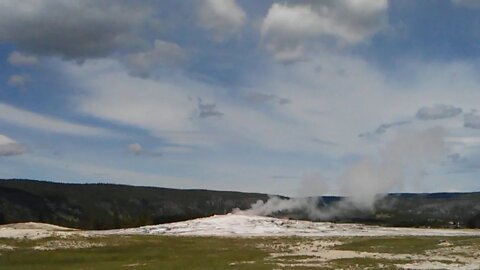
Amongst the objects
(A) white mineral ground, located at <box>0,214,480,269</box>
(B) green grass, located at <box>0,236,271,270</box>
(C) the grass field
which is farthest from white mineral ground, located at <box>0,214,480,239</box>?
(B) green grass, located at <box>0,236,271,270</box>

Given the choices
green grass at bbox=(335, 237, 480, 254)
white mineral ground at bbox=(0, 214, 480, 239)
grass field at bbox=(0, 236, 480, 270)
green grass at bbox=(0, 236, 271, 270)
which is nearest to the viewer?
grass field at bbox=(0, 236, 480, 270)

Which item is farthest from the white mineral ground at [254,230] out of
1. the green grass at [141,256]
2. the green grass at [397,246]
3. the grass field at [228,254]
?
the green grass at [397,246]

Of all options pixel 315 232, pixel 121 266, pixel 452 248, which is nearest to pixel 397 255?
pixel 452 248

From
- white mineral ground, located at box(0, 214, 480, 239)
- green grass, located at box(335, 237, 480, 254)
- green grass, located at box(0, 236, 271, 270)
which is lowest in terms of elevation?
green grass, located at box(0, 236, 271, 270)

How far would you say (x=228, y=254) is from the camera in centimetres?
5922

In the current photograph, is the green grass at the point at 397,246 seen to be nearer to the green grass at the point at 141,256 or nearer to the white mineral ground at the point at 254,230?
the green grass at the point at 141,256

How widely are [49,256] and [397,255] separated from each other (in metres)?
30.0

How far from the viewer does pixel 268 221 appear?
107 meters

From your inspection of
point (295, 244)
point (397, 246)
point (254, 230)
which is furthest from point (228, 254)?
point (254, 230)

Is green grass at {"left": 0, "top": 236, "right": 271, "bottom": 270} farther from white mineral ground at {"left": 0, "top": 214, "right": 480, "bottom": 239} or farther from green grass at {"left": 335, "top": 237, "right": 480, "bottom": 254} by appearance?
white mineral ground at {"left": 0, "top": 214, "right": 480, "bottom": 239}

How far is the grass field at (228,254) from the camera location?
4944 centimetres

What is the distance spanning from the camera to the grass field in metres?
49.4

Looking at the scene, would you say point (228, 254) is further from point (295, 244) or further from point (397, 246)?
point (397, 246)

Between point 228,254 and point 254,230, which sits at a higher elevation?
point 254,230
